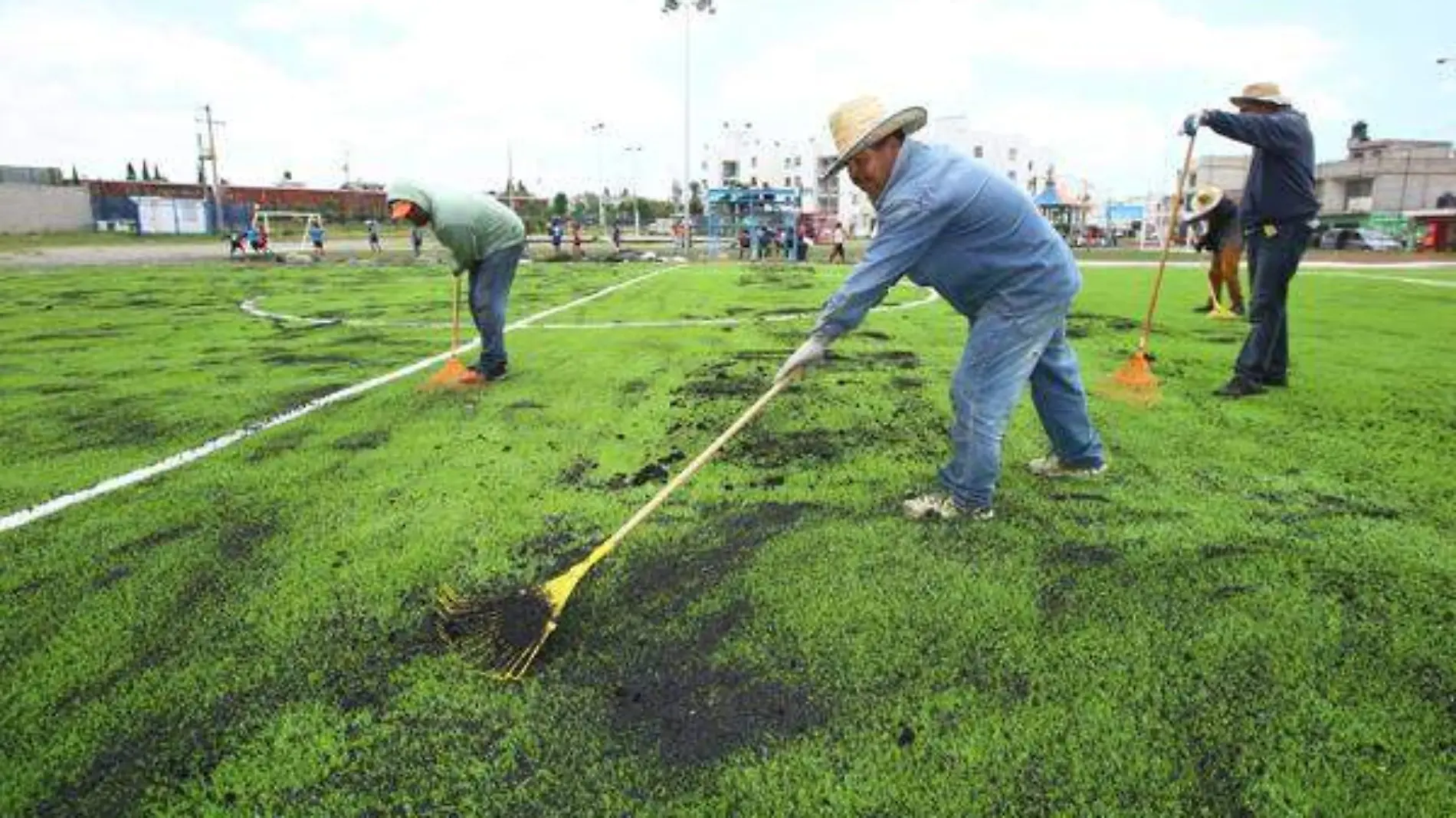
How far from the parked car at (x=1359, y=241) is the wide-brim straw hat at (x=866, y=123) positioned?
4415cm

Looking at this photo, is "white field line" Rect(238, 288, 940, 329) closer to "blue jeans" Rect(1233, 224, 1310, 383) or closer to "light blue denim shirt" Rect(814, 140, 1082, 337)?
"blue jeans" Rect(1233, 224, 1310, 383)

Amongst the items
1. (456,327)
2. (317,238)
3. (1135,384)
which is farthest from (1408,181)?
(456,327)

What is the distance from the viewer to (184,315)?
33.9ft

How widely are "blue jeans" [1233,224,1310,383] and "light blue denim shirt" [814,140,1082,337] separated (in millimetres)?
2609

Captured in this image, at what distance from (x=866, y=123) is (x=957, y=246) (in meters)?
0.58

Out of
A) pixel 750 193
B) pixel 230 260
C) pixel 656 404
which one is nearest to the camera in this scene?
pixel 656 404

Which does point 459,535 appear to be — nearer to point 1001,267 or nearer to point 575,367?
point 1001,267

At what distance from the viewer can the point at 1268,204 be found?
16.4 feet

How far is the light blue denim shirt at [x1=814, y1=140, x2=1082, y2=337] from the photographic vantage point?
9.71 ft

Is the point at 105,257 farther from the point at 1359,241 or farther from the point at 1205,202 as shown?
the point at 1359,241

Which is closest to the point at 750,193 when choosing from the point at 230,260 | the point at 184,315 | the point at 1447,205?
the point at 230,260

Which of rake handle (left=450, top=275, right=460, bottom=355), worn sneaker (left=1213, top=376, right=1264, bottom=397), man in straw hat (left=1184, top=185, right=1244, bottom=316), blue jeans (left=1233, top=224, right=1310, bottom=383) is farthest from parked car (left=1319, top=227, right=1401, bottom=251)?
rake handle (left=450, top=275, right=460, bottom=355)

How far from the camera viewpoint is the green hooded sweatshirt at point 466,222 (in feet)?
18.2

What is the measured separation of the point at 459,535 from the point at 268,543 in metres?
0.69
